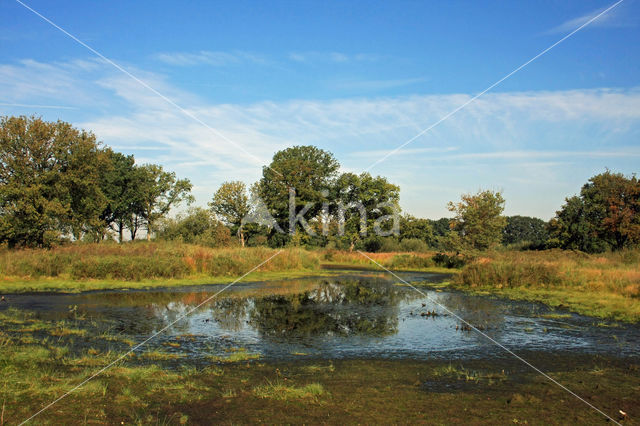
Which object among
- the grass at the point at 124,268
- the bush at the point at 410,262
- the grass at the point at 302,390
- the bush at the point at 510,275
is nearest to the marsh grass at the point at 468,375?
the grass at the point at 302,390

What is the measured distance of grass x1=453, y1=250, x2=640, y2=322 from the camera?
18.0 metres

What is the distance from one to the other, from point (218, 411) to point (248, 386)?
124 cm

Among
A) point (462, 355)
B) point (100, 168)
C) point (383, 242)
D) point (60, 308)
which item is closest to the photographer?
point (462, 355)

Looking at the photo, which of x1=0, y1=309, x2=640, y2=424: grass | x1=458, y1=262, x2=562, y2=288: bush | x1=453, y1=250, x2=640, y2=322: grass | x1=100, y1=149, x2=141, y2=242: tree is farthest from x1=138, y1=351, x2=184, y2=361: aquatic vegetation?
x1=100, y1=149, x2=141, y2=242: tree

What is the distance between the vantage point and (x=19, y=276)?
958 inches

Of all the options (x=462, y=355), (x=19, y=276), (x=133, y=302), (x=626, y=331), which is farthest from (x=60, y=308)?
(x=626, y=331)

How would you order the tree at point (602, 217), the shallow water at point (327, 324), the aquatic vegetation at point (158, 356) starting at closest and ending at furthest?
1. the aquatic vegetation at point (158, 356)
2. the shallow water at point (327, 324)
3. the tree at point (602, 217)

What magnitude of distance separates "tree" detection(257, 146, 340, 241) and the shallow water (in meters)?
41.7

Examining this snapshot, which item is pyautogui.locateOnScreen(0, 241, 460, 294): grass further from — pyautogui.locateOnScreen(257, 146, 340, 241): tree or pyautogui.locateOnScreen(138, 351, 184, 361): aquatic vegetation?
pyautogui.locateOnScreen(257, 146, 340, 241): tree

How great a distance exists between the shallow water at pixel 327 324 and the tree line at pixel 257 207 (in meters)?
18.9

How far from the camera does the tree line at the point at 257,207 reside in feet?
127

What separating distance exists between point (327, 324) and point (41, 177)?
36.1 m

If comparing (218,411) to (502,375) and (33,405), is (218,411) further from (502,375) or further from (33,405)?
(502,375)

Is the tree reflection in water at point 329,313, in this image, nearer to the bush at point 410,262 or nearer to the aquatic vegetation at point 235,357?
the aquatic vegetation at point 235,357
